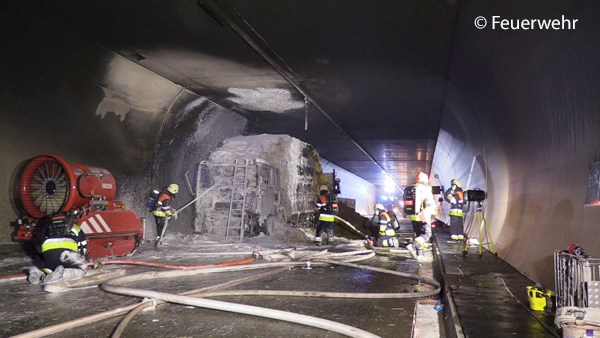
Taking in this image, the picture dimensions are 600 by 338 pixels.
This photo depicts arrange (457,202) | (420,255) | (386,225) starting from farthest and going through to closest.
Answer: (386,225) < (457,202) < (420,255)

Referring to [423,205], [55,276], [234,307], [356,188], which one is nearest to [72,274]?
[55,276]

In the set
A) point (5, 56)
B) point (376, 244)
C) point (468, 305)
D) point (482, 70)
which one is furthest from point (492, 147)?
point (5, 56)

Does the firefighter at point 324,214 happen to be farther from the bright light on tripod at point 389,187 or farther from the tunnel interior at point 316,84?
the bright light on tripod at point 389,187

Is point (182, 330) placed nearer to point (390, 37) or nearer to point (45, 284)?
point (45, 284)

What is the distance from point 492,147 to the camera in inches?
352

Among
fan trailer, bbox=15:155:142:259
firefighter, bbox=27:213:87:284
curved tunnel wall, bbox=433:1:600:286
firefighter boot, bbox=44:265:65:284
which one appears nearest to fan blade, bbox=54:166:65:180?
fan trailer, bbox=15:155:142:259

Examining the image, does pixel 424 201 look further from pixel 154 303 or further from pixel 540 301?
pixel 154 303

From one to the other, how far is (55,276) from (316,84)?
7249mm

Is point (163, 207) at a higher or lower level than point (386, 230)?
higher

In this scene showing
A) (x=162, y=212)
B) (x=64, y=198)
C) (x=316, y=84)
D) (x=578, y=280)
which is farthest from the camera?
(x=316, y=84)

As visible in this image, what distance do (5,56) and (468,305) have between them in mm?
8231

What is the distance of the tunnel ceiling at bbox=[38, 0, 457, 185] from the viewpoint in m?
6.81

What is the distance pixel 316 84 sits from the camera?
10.8 meters

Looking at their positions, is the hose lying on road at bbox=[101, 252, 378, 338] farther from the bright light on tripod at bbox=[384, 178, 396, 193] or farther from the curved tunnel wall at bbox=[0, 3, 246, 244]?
the bright light on tripod at bbox=[384, 178, 396, 193]
